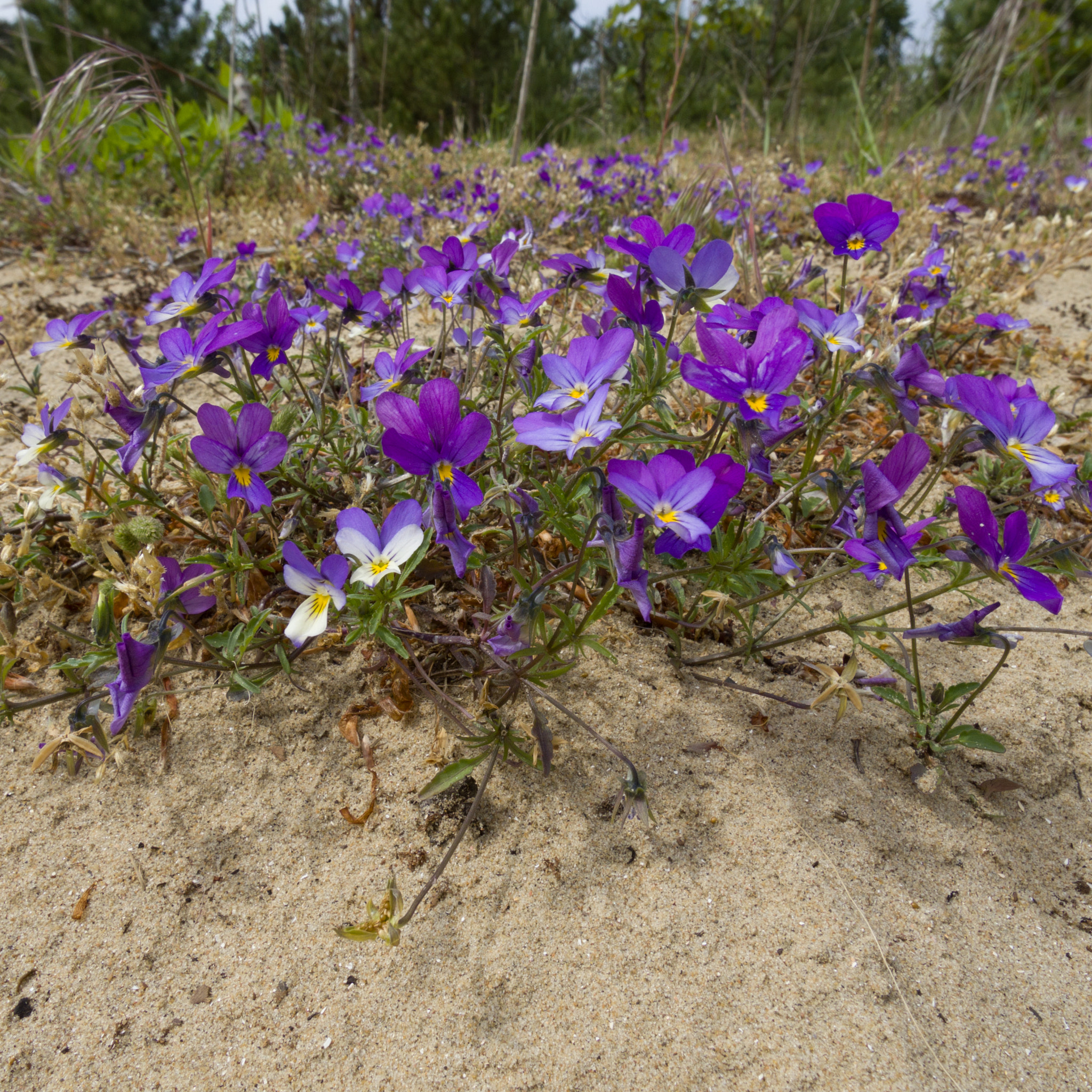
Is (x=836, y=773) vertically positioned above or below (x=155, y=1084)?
above

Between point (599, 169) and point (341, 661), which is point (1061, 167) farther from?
point (341, 661)

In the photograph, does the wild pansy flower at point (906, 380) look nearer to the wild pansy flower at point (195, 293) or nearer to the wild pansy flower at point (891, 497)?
the wild pansy flower at point (891, 497)

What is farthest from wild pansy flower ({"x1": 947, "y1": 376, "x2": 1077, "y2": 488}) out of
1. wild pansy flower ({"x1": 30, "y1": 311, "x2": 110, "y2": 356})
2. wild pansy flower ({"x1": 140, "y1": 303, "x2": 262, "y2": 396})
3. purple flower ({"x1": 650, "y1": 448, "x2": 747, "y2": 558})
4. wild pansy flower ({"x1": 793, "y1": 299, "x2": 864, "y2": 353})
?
wild pansy flower ({"x1": 30, "y1": 311, "x2": 110, "y2": 356})

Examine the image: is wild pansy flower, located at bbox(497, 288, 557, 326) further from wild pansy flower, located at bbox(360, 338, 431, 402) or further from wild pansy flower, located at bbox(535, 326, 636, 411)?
wild pansy flower, located at bbox(535, 326, 636, 411)

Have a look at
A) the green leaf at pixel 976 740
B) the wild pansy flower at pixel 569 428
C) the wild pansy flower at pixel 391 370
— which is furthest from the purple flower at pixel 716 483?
the wild pansy flower at pixel 391 370

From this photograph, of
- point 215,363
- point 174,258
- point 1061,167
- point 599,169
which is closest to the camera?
point 215,363

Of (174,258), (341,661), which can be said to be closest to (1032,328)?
(341,661)
